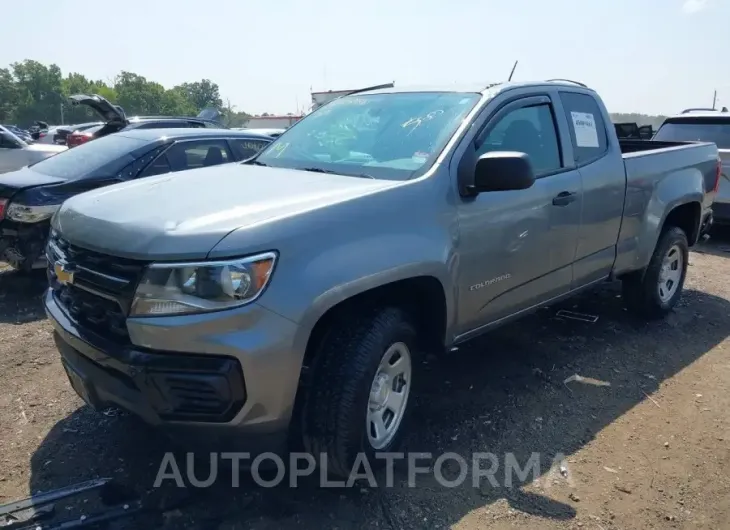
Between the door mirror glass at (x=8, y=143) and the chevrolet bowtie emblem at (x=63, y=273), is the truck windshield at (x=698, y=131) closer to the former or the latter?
the chevrolet bowtie emblem at (x=63, y=273)

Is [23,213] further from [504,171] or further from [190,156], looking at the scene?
[504,171]

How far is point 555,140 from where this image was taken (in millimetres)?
4098

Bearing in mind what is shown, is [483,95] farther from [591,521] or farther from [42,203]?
[42,203]

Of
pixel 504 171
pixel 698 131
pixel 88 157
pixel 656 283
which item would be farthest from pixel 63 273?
pixel 698 131

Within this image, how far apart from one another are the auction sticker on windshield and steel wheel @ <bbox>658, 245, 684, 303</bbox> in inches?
57.8

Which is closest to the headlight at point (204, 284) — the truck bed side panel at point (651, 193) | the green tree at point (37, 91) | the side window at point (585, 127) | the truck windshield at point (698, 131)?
the side window at point (585, 127)

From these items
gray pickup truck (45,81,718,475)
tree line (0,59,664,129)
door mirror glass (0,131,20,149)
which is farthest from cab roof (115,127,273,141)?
tree line (0,59,664,129)

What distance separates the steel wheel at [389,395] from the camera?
3000 millimetres

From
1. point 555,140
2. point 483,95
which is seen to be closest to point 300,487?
point 483,95

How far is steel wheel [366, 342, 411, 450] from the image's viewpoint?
300 centimetres

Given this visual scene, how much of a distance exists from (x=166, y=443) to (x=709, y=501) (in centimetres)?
271

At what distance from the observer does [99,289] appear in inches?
103

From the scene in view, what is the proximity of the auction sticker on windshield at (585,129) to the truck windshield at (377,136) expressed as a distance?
102 cm

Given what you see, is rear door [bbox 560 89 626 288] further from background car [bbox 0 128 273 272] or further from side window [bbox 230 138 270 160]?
background car [bbox 0 128 273 272]
